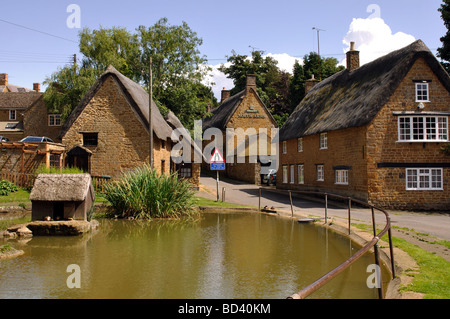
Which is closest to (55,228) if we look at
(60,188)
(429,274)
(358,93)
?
(60,188)

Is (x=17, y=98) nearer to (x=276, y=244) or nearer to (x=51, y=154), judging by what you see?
(x=51, y=154)

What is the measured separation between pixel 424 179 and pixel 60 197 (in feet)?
61.8

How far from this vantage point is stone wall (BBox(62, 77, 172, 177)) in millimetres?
Answer: 24891

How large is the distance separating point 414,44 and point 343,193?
9.53 m

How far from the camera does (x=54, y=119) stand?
142ft

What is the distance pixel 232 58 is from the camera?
186ft

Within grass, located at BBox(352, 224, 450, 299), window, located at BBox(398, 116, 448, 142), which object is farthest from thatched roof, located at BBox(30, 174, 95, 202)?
window, located at BBox(398, 116, 448, 142)

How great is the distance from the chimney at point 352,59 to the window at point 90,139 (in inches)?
731

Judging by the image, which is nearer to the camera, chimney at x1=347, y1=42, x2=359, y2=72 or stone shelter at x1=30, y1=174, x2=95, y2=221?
stone shelter at x1=30, y1=174, x2=95, y2=221

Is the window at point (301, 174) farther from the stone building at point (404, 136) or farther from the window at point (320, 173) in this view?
the stone building at point (404, 136)

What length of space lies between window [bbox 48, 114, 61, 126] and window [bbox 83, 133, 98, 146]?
19.9m

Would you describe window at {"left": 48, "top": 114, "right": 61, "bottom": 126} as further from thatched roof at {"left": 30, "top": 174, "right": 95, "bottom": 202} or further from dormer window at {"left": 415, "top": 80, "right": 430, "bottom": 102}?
dormer window at {"left": 415, "top": 80, "right": 430, "bottom": 102}

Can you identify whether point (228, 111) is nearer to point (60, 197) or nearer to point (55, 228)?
point (60, 197)
